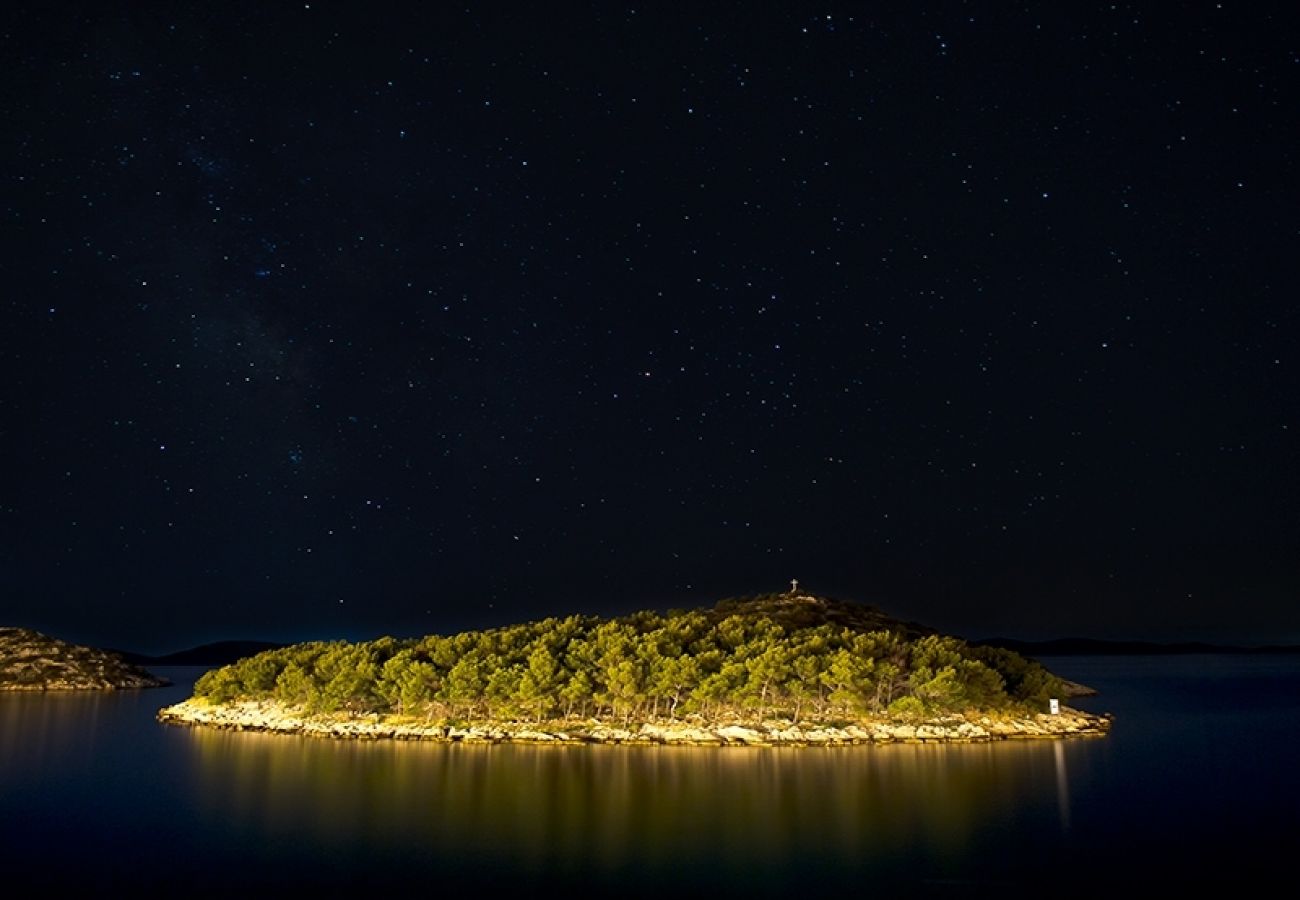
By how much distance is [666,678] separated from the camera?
81.1m

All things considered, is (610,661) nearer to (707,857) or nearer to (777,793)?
(777,793)

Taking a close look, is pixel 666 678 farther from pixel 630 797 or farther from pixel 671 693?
pixel 630 797

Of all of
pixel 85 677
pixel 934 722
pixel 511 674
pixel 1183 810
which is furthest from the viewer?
pixel 85 677

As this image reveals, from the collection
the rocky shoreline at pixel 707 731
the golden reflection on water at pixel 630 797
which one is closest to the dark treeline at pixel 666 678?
the rocky shoreline at pixel 707 731

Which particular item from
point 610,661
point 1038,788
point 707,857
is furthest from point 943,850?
point 610,661

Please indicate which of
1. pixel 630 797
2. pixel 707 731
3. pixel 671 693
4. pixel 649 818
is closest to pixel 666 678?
pixel 671 693

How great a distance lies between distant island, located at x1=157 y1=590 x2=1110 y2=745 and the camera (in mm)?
77562

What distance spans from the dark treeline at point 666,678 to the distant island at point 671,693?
0.15 metres

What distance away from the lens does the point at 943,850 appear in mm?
39719

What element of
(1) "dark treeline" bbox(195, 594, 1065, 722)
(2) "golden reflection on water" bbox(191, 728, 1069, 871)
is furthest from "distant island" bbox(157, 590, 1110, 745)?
(2) "golden reflection on water" bbox(191, 728, 1069, 871)

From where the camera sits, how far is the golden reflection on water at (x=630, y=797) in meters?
41.1

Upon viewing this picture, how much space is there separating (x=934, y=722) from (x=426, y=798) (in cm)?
4557

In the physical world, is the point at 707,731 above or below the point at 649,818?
above

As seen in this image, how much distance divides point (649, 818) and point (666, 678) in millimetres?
35545
